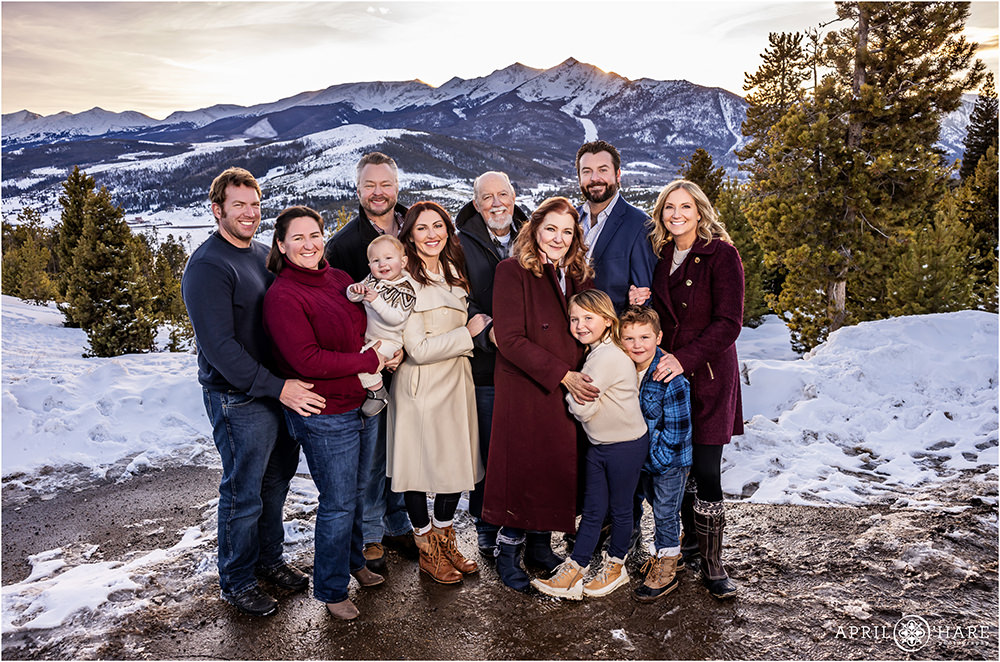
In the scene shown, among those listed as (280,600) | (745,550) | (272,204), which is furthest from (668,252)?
(272,204)

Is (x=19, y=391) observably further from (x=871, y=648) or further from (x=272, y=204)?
(x=272, y=204)

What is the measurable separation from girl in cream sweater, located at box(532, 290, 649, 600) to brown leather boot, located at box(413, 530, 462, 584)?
506 millimetres

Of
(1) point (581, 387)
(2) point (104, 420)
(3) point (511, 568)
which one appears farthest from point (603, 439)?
(2) point (104, 420)

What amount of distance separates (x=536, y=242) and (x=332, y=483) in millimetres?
1705

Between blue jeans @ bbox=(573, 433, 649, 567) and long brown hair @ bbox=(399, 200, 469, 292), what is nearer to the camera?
blue jeans @ bbox=(573, 433, 649, 567)

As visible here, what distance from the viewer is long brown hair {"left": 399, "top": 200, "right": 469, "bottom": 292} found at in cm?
362

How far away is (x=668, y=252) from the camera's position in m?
3.79

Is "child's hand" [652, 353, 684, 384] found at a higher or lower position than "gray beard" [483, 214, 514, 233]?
lower

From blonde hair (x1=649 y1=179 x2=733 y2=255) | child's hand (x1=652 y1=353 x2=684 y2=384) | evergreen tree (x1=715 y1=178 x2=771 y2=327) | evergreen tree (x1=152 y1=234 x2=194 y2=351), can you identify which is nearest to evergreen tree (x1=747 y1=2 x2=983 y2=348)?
evergreen tree (x1=715 y1=178 x2=771 y2=327)

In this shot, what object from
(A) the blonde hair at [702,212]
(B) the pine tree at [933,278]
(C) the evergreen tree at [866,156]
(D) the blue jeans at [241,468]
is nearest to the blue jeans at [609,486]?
(A) the blonde hair at [702,212]

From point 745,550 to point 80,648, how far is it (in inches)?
150

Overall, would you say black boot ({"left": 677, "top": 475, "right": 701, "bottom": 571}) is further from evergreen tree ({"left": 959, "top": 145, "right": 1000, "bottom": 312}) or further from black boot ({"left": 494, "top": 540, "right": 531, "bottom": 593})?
evergreen tree ({"left": 959, "top": 145, "right": 1000, "bottom": 312})

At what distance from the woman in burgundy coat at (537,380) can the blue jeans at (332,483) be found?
2.63 ft

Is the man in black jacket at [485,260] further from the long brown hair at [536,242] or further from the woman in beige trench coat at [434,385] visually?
the long brown hair at [536,242]
